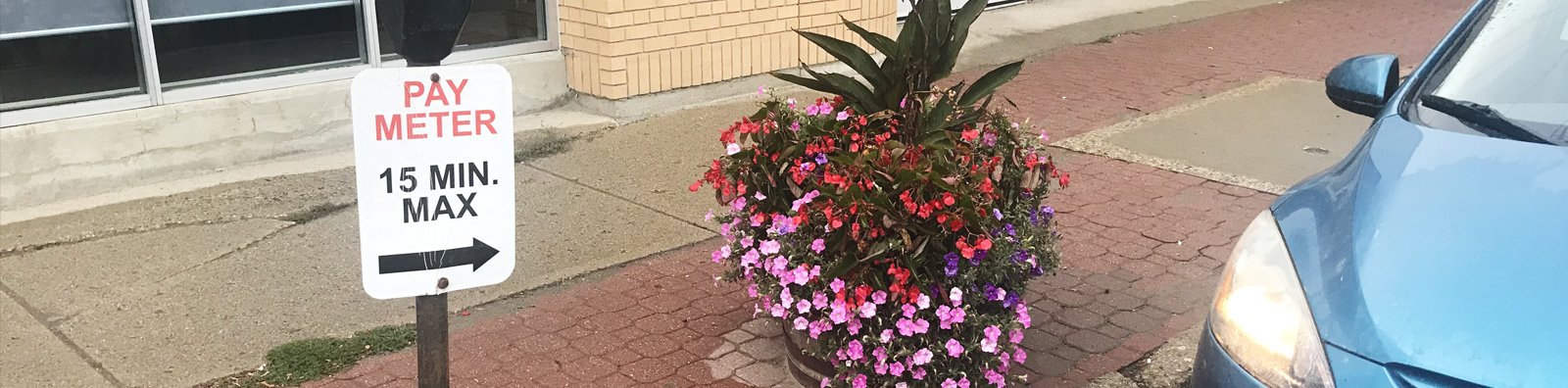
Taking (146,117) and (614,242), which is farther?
(146,117)

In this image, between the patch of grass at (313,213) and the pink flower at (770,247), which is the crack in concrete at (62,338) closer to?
the patch of grass at (313,213)

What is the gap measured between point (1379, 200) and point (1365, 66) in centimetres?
117

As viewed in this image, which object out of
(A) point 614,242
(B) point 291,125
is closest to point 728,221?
(A) point 614,242

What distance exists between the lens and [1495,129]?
3.30 meters

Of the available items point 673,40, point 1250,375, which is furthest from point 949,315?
point 673,40

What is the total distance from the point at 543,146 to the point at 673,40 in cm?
101

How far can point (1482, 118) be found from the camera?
11.1 ft

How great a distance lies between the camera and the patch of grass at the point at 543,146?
662 centimetres

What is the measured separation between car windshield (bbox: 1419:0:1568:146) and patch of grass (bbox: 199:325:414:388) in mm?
3153

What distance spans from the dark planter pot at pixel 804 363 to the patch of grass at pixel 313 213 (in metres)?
2.51

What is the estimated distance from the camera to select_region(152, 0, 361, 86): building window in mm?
6117

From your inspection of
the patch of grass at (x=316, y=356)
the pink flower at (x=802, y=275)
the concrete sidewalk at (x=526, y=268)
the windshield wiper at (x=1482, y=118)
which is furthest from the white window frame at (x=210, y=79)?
the windshield wiper at (x=1482, y=118)

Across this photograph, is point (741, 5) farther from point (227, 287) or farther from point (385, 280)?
point (385, 280)

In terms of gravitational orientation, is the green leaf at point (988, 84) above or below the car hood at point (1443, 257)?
above
